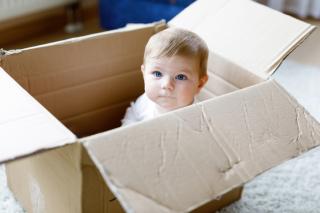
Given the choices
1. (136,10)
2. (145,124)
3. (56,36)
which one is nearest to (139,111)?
(145,124)

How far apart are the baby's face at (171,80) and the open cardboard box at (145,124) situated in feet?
0.22

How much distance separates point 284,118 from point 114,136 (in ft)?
1.00

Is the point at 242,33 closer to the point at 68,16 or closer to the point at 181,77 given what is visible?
the point at 181,77

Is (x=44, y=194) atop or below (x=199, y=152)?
below

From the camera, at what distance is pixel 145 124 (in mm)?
665

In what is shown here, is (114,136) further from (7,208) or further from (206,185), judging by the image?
(7,208)

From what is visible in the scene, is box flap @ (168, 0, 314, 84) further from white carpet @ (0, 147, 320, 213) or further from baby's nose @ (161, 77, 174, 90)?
white carpet @ (0, 147, 320, 213)

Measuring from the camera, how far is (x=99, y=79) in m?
1.06

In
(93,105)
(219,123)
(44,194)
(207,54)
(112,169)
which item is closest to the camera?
(112,169)

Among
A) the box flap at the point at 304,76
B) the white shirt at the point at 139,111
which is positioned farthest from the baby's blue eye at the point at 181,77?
the box flap at the point at 304,76

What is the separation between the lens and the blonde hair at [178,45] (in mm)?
943

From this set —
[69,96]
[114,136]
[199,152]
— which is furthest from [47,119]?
[69,96]

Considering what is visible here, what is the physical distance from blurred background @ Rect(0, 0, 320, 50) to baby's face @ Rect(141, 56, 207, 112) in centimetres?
69

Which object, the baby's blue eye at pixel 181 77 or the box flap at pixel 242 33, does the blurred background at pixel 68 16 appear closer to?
the box flap at pixel 242 33
